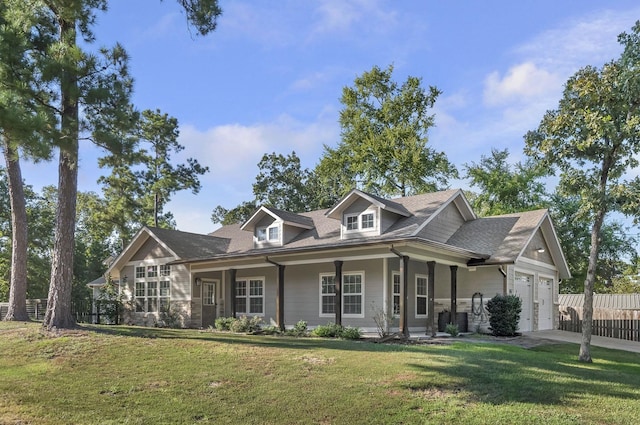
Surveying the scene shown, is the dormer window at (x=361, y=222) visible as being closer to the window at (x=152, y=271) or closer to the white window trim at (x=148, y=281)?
the white window trim at (x=148, y=281)

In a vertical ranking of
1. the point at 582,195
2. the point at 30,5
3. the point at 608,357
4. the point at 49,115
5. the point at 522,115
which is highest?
the point at 30,5

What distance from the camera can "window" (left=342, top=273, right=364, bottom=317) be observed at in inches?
725

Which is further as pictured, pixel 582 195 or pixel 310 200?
pixel 310 200

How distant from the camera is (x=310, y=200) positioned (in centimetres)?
4247

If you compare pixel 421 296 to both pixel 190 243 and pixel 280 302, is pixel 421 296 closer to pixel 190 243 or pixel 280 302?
pixel 280 302

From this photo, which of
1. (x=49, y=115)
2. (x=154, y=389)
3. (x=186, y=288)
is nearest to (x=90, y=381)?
(x=154, y=389)

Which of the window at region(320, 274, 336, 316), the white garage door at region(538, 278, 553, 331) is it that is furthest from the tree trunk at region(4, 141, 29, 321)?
the white garage door at region(538, 278, 553, 331)

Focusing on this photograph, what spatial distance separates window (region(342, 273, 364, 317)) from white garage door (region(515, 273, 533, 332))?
5.76 meters

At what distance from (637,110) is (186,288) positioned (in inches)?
691

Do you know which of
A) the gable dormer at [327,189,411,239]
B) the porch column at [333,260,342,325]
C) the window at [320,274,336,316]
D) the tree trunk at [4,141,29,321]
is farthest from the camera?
the window at [320,274,336,316]

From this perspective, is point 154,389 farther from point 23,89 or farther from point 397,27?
point 397,27

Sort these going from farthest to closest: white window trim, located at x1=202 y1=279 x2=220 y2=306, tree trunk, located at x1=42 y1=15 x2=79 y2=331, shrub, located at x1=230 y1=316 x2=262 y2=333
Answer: white window trim, located at x1=202 y1=279 x2=220 y2=306 → shrub, located at x1=230 y1=316 x2=262 y2=333 → tree trunk, located at x1=42 y1=15 x2=79 y2=331

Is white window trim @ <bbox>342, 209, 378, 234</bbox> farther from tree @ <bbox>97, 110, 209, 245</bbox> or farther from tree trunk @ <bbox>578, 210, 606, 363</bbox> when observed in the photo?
tree @ <bbox>97, 110, 209, 245</bbox>

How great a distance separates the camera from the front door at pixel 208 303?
2269cm
